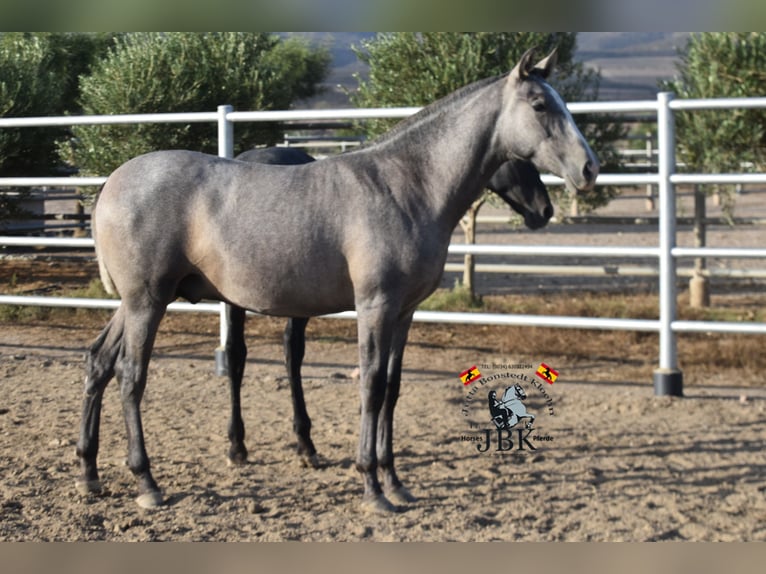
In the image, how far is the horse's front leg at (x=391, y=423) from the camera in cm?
436

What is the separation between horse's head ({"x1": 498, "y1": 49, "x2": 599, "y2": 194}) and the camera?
401cm

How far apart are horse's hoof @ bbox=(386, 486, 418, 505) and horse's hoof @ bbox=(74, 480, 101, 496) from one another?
4.61ft

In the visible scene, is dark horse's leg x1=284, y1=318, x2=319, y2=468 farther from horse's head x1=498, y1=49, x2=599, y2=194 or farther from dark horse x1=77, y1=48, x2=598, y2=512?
horse's head x1=498, y1=49, x2=599, y2=194

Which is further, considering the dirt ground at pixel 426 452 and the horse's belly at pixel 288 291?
the horse's belly at pixel 288 291

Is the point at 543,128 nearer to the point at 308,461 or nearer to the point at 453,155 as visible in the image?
the point at 453,155

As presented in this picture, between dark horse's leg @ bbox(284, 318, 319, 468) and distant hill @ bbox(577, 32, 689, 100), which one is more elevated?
distant hill @ bbox(577, 32, 689, 100)

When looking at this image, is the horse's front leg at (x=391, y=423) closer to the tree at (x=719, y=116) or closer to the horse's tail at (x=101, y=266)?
the horse's tail at (x=101, y=266)

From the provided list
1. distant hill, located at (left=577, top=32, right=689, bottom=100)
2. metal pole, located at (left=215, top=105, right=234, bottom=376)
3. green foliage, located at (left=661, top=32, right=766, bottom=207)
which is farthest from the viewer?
distant hill, located at (left=577, top=32, right=689, bottom=100)

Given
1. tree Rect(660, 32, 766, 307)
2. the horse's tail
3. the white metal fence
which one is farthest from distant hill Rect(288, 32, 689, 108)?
the horse's tail

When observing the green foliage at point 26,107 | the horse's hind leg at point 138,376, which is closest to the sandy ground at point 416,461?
the horse's hind leg at point 138,376

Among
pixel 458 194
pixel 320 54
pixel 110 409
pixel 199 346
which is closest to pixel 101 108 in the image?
pixel 199 346

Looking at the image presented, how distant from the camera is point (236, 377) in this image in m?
5.09

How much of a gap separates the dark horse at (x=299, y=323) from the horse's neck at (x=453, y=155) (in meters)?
0.38

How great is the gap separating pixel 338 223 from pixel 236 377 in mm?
1380
